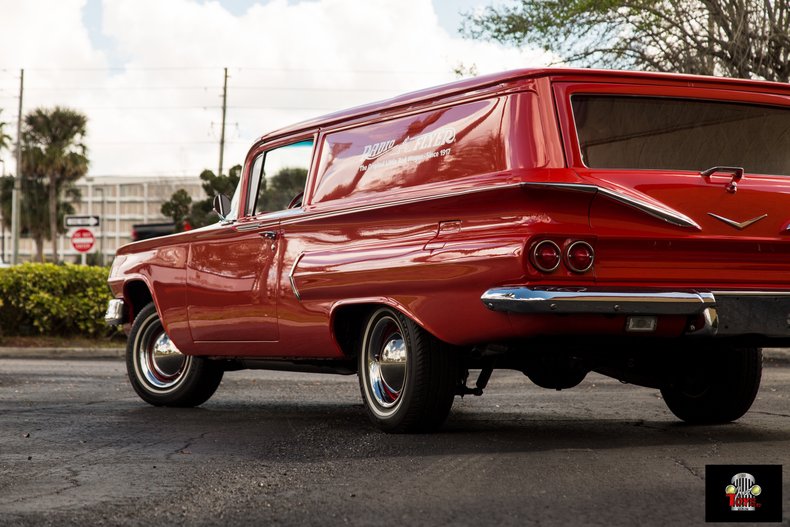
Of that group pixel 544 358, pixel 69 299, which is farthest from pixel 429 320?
pixel 69 299

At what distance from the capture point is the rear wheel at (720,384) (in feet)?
24.5

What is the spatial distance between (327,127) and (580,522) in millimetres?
4040

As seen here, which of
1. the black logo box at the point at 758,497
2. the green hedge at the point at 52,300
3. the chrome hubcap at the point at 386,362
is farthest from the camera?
the green hedge at the point at 52,300

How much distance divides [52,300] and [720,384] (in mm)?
12458

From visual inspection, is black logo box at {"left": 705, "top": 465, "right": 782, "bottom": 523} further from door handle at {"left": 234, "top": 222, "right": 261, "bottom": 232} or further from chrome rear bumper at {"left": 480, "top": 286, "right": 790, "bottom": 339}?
door handle at {"left": 234, "top": 222, "right": 261, "bottom": 232}

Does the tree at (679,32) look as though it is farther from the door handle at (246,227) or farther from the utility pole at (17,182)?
the utility pole at (17,182)

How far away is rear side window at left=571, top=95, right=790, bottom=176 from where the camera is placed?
6.29 metres

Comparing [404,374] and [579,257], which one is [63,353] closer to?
[404,374]

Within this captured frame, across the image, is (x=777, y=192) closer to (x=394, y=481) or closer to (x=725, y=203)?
(x=725, y=203)

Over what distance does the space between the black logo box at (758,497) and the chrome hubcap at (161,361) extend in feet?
16.3

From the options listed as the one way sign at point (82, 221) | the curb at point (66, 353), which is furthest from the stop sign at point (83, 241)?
the curb at point (66, 353)

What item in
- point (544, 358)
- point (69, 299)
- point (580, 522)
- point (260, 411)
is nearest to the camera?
point (580, 522)

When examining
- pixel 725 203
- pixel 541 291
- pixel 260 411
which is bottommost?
pixel 260 411

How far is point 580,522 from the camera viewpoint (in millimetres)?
4285
